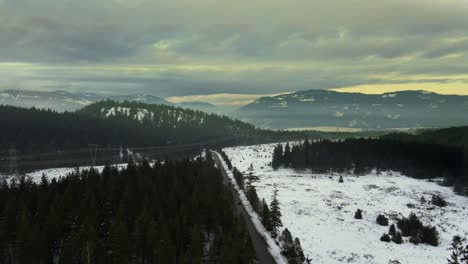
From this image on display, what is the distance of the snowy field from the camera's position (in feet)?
197

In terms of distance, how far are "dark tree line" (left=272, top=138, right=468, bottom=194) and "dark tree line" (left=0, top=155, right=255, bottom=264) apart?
92.1 metres

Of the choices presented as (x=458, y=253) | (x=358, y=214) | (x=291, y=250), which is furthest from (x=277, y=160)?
(x=291, y=250)

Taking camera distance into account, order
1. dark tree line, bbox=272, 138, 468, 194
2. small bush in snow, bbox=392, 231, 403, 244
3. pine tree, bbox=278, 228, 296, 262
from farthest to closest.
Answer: dark tree line, bbox=272, 138, 468, 194 < small bush in snow, bbox=392, 231, 403, 244 < pine tree, bbox=278, 228, 296, 262

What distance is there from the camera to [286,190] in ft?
369

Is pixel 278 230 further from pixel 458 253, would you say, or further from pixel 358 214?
pixel 458 253

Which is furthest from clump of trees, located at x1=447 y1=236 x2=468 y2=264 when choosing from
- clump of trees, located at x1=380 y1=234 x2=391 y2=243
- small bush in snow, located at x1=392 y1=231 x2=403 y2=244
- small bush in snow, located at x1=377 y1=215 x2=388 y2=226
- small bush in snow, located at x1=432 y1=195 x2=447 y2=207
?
small bush in snow, located at x1=432 y1=195 x2=447 y2=207

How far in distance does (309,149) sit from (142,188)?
4370 inches

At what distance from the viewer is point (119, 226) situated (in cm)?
4853

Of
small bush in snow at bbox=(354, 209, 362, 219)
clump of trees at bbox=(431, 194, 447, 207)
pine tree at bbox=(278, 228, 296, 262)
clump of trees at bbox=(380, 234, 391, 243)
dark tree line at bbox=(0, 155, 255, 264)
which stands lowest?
clump of trees at bbox=(431, 194, 447, 207)

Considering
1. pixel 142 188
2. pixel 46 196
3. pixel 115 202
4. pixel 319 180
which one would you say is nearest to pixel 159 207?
pixel 115 202

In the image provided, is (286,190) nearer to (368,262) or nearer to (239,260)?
(368,262)

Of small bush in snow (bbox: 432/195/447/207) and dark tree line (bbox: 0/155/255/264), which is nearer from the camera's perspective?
dark tree line (bbox: 0/155/255/264)

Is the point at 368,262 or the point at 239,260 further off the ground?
the point at 239,260

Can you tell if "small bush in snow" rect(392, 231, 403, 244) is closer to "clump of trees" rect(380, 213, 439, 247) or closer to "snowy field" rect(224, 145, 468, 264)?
"clump of trees" rect(380, 213, 439, 247)
